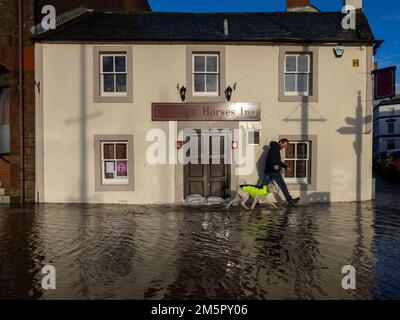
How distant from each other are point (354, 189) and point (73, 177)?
9505mm

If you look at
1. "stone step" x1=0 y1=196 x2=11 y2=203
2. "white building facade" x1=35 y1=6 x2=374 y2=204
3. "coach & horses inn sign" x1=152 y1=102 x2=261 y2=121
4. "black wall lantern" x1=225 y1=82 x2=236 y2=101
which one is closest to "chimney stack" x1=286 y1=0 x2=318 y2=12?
"white building facade" x1=35 y1=6 x2=374 y2=204

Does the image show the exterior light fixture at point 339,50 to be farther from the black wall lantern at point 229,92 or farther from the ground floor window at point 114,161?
the ground floor window at point 114,161

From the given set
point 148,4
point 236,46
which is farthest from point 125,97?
point 148,4

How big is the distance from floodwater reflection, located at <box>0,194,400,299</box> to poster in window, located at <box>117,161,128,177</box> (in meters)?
2.09

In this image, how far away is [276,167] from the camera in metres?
9.49

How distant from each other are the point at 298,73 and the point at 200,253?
7823mm

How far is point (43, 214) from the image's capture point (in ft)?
28.2

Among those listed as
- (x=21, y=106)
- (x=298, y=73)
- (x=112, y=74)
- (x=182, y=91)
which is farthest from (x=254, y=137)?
(x=21, y=106)

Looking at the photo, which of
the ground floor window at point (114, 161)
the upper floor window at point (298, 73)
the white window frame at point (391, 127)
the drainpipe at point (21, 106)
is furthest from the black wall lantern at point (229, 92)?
the white window frame at point (391, 127)

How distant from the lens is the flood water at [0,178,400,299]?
12.6 feet

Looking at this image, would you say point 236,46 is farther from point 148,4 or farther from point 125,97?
point 148,4

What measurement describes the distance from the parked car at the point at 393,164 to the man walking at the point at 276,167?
10853mm

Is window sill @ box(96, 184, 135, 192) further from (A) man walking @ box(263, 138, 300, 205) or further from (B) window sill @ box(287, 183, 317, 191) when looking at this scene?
(B) window sill @ box(287, 183, 317, 191)

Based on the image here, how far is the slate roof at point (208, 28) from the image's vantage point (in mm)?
10344
